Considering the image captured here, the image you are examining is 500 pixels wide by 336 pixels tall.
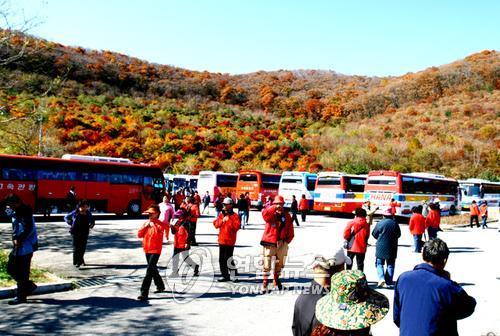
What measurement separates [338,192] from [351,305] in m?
26.1

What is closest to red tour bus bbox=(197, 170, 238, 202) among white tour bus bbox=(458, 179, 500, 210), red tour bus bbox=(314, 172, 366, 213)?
red tour bus bbox=(314, 172, 366, 213)

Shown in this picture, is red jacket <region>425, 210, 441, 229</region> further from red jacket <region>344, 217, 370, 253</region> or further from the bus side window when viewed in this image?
the bus side window

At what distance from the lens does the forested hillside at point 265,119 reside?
4834cm

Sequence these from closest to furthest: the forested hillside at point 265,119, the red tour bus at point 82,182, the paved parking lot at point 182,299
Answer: the paved parking lot at point 182,299
the red tour bus at point 82,182
the forested hillside at point 265,119

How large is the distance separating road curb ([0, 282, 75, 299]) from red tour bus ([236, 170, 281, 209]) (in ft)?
79.2

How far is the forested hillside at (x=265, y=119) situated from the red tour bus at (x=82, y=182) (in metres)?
4.03

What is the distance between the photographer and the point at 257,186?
107 feet

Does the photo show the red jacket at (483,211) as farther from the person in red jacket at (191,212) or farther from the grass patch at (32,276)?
the grass patch at (32,276)

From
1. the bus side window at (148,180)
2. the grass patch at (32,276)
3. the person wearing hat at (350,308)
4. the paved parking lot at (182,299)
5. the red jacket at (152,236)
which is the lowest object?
the paved parking lot at (182,299)

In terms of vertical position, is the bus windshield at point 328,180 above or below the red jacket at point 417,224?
above

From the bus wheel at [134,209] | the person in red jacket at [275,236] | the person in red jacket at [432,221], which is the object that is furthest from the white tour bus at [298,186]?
the person in red jacket at [275,236]

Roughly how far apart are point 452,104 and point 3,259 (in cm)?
7550

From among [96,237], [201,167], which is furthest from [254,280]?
[201,167]

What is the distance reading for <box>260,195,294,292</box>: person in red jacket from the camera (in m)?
8.71
